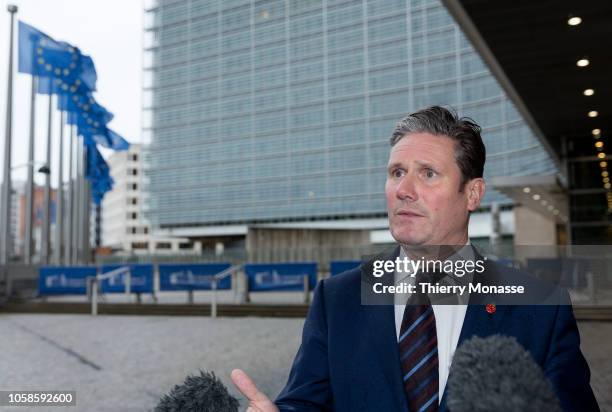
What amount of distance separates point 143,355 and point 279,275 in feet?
26.6

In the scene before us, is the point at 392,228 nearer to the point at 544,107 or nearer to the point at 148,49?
the point at 544,107

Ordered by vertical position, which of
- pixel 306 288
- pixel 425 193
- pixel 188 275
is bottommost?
pixel 306 288

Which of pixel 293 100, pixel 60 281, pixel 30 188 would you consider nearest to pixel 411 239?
pixel 60 281

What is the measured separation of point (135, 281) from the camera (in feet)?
58.9

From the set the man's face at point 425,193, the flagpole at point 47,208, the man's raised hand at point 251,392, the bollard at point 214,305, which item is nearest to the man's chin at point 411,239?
the man's face at point 425,193

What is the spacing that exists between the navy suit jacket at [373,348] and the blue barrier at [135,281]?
652 inches

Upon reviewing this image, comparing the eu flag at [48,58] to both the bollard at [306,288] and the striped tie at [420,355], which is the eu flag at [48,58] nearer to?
the bollard at [306,288]

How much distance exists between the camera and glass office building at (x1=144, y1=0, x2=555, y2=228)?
7088cm

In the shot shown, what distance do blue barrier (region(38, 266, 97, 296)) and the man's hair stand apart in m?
18.0

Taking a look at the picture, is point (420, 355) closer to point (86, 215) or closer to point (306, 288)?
point (306, 288)

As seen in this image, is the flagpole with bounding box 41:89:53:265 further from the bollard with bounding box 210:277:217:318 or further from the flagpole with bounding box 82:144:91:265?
the bollard with bounding box 210:277:217:318

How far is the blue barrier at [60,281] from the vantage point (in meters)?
18.2

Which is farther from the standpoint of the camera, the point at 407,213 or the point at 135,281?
the point at 135,281

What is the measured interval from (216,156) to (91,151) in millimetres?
57514
